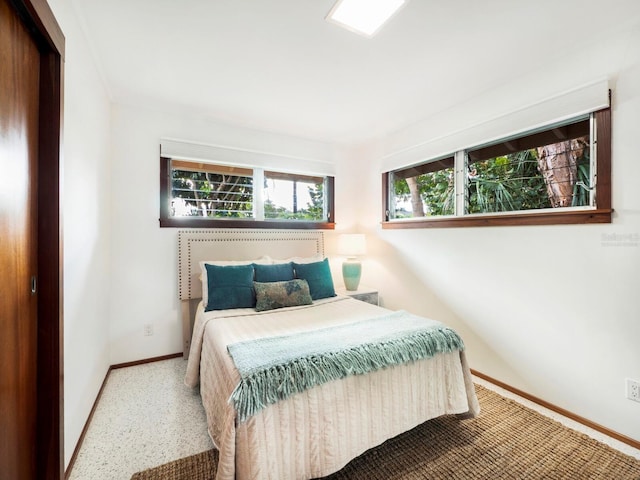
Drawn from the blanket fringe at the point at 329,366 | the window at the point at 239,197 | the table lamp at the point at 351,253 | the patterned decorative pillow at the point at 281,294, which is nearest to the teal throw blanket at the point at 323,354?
the blanket fringe at the point at 329,366

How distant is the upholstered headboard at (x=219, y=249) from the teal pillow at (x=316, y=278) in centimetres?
54

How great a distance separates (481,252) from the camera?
2473 mm

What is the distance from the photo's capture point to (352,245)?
3.54 m

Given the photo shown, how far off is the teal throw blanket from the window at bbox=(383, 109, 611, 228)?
3.88ft

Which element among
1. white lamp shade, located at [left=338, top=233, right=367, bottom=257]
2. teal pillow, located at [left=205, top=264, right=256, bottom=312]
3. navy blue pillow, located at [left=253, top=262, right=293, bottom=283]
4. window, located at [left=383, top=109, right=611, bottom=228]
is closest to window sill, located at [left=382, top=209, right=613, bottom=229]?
window, located at [left=383, top=109, right=611, bottom=228]

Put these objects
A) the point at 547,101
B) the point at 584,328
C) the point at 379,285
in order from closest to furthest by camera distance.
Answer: the point at 584,328 < the point at 547,101 < the point at 379,285

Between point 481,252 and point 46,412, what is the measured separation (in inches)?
116

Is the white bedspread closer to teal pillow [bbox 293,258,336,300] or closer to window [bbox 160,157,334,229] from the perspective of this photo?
teal pillow [bbox 293,258,336,300]

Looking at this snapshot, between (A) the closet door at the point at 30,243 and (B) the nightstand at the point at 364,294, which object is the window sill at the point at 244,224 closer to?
(B) the nightstand at the point at 364,294

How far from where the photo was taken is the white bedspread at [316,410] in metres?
1.25

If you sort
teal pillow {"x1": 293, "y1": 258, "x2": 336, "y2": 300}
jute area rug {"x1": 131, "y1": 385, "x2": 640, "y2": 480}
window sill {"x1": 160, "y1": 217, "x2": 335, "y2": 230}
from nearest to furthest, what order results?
1. jute area rug {"x1": 131, "y1": 385, "x2": 640, "y2": 480}
2. teal pillow {"x1": 293, "y1": 258, "x2": 336, "y2": 300}
3. window sill {"x1": 160, "y1": 217, "x2": 335, "y2": 230}

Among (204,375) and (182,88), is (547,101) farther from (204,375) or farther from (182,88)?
(204,375)

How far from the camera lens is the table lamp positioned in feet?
11.1

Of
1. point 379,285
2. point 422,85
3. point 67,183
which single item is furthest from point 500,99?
point 67,183
